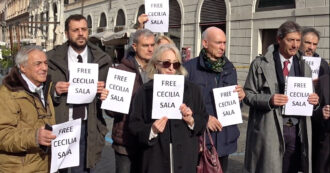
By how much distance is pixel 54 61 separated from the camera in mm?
3570

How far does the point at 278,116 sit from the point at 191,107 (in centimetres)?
97

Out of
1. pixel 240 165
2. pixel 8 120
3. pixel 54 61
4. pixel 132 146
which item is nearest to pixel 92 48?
pixel 54 61

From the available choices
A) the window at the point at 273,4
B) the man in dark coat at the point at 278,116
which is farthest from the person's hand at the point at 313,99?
the window at the point at 273,4

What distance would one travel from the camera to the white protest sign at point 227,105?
3.51m

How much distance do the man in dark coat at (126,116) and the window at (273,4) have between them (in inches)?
372

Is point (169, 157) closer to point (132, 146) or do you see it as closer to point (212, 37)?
point (132, 146)

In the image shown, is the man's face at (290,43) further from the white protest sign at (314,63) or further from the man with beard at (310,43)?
the man with beard at (310,43)

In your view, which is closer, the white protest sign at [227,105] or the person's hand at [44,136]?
the person's hand at [44,136]

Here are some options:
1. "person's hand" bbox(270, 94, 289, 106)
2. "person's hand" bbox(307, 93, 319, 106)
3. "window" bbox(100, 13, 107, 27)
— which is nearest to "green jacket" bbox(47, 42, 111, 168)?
"person's hand" bbox(270, 94, 289, 106)

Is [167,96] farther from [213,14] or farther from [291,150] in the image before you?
[213,14]

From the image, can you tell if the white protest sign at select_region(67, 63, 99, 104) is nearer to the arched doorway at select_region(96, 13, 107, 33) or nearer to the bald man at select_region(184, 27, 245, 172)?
the bald man at select_region(184, 27, 245, 172)

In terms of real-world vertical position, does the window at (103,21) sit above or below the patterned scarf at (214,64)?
above

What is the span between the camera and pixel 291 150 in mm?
3691

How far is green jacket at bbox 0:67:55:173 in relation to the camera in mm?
2713
